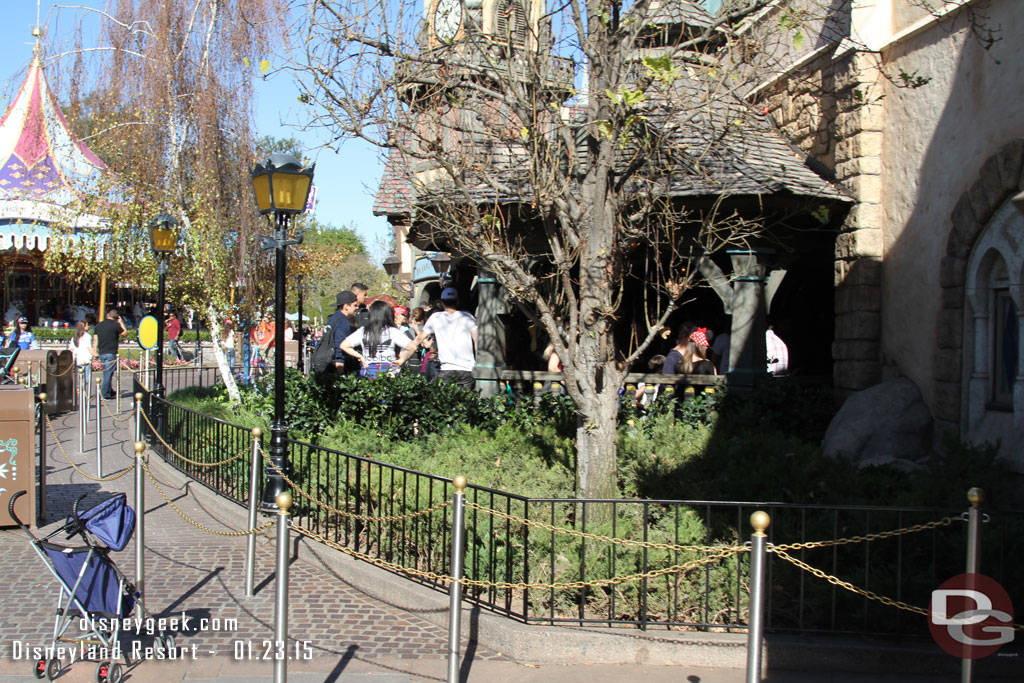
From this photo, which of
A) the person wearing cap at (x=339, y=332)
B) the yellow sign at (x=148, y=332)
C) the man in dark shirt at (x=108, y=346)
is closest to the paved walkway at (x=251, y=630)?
the person wearing cap at (x=339, y=332)

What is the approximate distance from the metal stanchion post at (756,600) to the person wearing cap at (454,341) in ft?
24.4

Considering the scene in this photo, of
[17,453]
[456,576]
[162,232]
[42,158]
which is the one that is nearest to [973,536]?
[456,576]

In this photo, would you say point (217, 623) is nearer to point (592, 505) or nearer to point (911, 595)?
point (592, 505)

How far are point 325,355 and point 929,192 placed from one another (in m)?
7.66

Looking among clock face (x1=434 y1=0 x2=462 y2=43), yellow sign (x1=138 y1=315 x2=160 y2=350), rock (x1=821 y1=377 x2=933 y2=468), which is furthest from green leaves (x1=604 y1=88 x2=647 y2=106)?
yellow sign (x1=138 y1=315 x2=160 y2=350)

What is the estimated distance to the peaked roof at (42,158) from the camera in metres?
20.8

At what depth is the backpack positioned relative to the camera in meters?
12.0

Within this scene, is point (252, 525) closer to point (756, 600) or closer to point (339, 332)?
point (756, 600)

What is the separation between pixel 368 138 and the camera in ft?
23.9

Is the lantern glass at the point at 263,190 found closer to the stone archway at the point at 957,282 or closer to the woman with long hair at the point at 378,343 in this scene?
the woman with long hair at the point at 378,343

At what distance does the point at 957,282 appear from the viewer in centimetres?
903

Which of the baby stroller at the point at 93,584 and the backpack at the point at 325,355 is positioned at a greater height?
the backpack at the point at 325,355

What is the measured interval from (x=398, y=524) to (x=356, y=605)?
0.76 metres

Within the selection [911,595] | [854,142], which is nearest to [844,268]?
[854,142]
